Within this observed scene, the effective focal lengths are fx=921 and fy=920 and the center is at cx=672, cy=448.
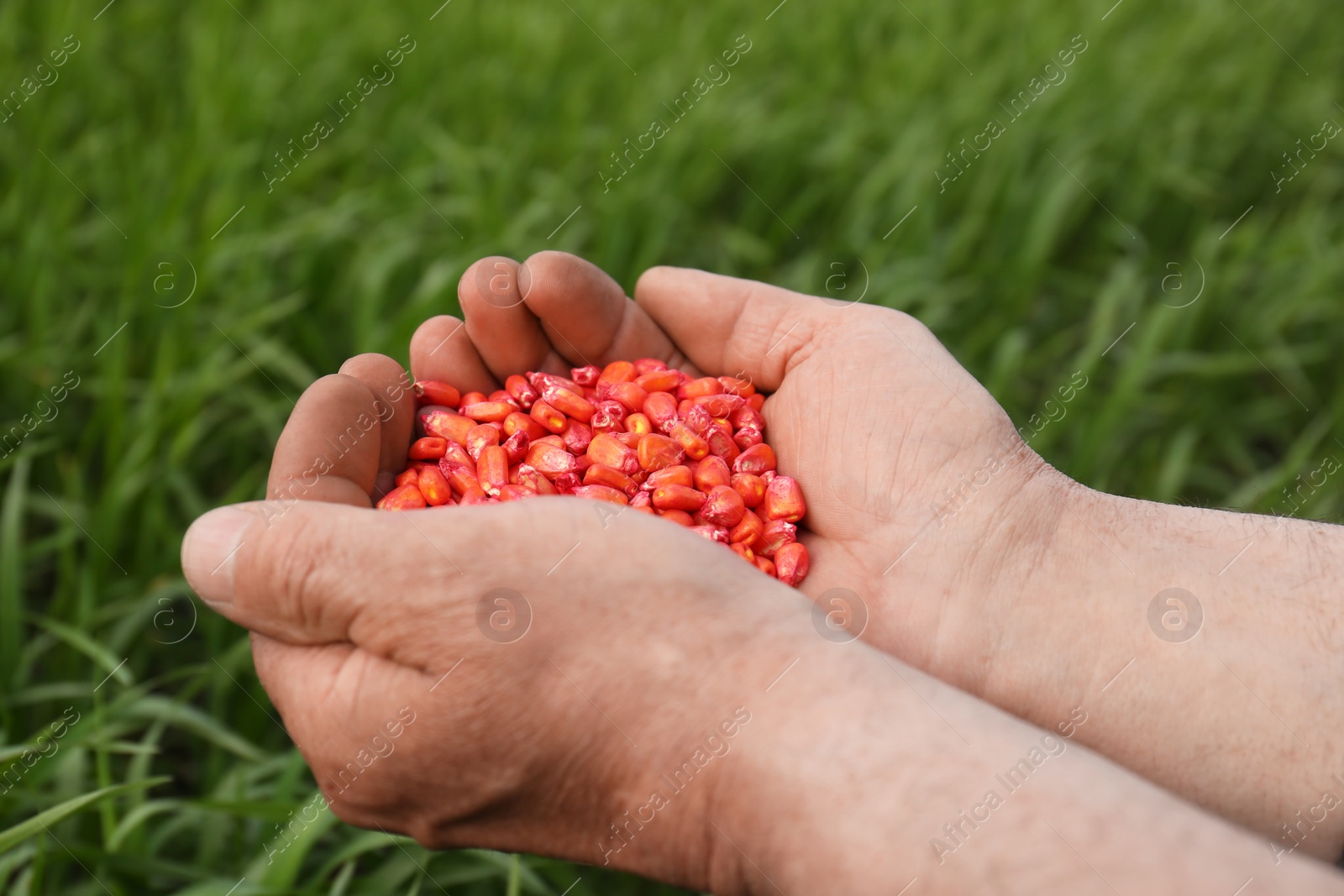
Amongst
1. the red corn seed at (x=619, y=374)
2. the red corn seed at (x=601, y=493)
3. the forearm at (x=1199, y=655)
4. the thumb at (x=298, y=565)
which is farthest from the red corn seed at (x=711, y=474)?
the thumb at (x=298, y=565)

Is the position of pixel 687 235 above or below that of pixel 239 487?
below

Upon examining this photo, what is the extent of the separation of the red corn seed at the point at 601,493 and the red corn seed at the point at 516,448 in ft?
0.38

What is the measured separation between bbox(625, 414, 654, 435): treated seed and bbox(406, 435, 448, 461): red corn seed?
289 mm

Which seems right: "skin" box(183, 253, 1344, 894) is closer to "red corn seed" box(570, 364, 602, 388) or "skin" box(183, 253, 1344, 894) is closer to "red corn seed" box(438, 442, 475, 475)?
"red corn seed" box(438, 442, 475, 475)

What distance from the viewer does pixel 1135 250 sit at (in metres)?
2.69

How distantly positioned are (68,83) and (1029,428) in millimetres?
2667

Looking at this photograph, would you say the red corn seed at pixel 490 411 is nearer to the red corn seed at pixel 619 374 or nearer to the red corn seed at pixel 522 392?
the red corn seed at pixel 522 392

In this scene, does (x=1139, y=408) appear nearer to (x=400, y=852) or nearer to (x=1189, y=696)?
(x=1189, y=696)

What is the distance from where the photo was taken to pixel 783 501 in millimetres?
1407

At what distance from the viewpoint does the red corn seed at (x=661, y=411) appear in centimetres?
150

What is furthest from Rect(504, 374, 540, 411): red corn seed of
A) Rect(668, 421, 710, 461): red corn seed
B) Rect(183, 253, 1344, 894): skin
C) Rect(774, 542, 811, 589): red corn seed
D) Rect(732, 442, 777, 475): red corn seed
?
Rect(774, 542, 811, 589): red corn seed

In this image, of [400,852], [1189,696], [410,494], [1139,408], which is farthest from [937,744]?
[1139,408]

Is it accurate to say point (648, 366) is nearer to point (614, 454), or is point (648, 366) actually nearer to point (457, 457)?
point (614, 454)

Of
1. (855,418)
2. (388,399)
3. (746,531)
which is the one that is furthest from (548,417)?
(855,418)
